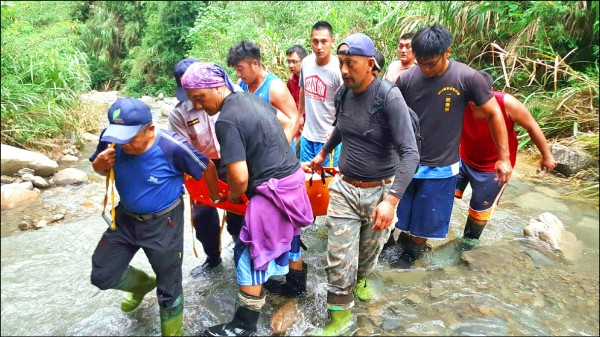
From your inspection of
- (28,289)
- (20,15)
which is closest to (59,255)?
(28,289)

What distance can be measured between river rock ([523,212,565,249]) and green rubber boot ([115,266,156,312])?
336 cm

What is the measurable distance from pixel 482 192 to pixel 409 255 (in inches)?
32.0

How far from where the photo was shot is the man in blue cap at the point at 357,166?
2.49 meters

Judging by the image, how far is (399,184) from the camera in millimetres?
2396

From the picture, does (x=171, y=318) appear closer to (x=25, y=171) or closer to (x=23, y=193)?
(x=23, y=193)

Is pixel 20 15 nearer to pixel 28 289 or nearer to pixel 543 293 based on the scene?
pixel 28 289

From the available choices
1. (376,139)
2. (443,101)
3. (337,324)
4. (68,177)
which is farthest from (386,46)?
(337,324)

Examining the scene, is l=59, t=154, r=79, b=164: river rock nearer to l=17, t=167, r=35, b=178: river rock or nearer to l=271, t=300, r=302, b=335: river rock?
l=17, t=167, r=35, b=178: river rock

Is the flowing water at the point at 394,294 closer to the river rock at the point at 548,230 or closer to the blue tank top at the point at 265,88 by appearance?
the river rock at the point at 548,230

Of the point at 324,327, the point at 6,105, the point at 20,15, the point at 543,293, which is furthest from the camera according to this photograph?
the point at 20,15

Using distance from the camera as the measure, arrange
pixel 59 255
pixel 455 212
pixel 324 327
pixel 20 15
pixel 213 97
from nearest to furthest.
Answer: pixel 213 97 < pixel 324 327 < pixel 59 255 < pixel 455 212 < pixel 20 15

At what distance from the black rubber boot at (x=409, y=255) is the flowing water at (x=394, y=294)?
76 mm

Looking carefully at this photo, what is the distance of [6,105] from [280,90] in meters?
4.64

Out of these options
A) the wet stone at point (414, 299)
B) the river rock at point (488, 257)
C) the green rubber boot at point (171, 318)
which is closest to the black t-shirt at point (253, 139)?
the green rubber boot at point (171, 318)
